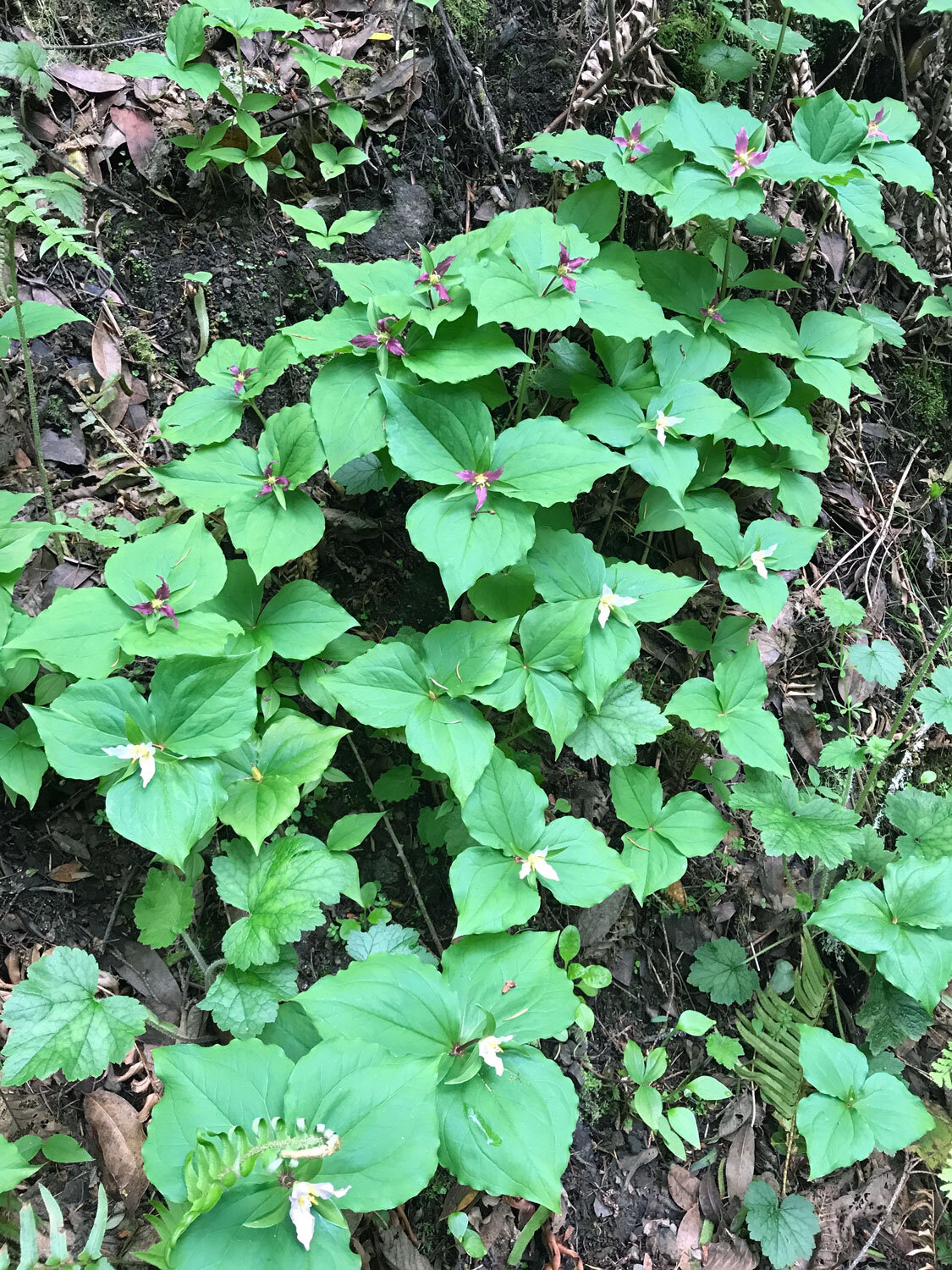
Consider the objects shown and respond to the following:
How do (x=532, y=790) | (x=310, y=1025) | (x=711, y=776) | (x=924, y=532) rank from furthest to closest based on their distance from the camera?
(x=924, y=532) → (x=711, y=776) → (x=532, y=790) → (x=310, y=1025)

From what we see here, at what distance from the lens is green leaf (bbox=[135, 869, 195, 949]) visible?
→ 229 cm

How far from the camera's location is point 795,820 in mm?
2809

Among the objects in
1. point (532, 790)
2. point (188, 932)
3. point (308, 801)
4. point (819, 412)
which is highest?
point (819, 412)

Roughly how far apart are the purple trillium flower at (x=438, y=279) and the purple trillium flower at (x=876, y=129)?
1855 millimetres

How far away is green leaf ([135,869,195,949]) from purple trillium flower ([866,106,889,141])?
3.83 metres

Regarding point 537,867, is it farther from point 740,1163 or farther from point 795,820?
point 740,1163

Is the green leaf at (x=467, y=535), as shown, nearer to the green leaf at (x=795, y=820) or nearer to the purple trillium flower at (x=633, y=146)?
the green leaf at (x=795, y=820)

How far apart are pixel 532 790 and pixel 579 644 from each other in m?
0.51

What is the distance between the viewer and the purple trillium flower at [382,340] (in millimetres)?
2572

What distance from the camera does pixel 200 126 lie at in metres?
3.26

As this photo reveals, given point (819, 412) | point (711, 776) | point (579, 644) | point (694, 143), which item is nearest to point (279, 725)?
point (579, 644)

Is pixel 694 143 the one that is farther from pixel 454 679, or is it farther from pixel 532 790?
pixel 532 790

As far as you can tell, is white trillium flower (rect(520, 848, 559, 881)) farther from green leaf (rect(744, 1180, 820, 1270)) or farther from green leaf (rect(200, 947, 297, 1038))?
green leaf (rect(744, 1180, 820, 1270))

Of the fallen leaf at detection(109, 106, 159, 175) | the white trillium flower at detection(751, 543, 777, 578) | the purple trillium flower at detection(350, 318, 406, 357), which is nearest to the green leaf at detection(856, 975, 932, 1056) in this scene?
the white trillium flower at detection(751, 543, 777, 578)
